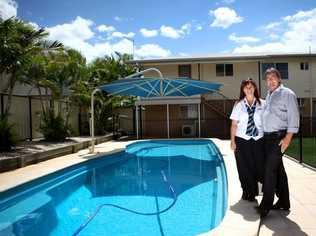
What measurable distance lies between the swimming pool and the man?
1220 millimetres

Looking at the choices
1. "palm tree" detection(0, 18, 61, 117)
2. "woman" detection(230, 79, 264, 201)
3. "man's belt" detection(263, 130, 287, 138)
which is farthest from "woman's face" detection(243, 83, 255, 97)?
"palm tree" detection(0, 18, 61, 117)

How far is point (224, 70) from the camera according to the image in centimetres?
2462

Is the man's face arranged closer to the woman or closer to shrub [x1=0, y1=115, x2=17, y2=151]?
the woman

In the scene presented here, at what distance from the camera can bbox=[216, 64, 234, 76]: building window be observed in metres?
24.6

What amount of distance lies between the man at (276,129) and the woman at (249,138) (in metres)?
0.35

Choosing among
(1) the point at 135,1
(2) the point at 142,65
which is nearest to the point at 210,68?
(2) the point at 142,65

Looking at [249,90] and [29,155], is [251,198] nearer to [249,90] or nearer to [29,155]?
[249,90]

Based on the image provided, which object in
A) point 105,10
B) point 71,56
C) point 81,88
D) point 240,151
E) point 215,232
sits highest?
point 105,10

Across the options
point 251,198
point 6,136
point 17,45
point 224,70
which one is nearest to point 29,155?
point 6,136

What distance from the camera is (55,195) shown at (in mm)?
8016

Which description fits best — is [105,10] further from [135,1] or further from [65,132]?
[65,132]

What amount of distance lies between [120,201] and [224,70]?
19.0m

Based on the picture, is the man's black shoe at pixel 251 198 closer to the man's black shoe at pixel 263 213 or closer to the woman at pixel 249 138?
the woman at pixel 249 138

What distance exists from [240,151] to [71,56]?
525 inches
